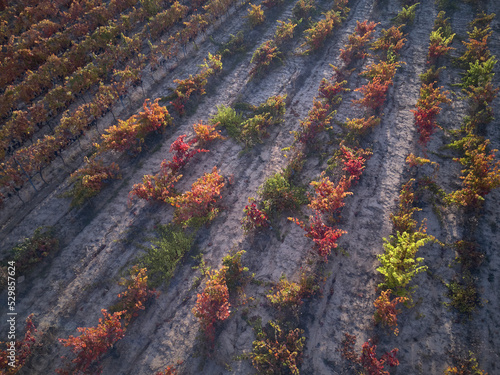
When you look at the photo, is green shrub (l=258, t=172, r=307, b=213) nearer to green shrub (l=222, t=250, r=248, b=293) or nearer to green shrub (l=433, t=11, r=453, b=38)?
green shrub (l=222, t=250, r=248, b=293)

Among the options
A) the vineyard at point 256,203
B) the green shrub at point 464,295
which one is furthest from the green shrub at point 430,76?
the green shrub at point 464,295

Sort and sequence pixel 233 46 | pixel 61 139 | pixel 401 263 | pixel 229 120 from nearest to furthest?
pixel 401 263 < pixel 61 139 < pixel 229 120 < pixel 233 46

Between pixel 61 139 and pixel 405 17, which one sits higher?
pixel 405 17

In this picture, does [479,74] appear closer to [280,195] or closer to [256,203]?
[280,195]

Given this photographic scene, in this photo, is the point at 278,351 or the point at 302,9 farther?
the point at 302,9

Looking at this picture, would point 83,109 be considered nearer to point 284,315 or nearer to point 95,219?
point 95,219

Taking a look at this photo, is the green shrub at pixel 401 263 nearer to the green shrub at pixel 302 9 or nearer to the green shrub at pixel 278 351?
the green shrub at pixel 278 351

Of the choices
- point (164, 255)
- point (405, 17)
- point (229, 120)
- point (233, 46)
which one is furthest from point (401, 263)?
point (405, 17)
